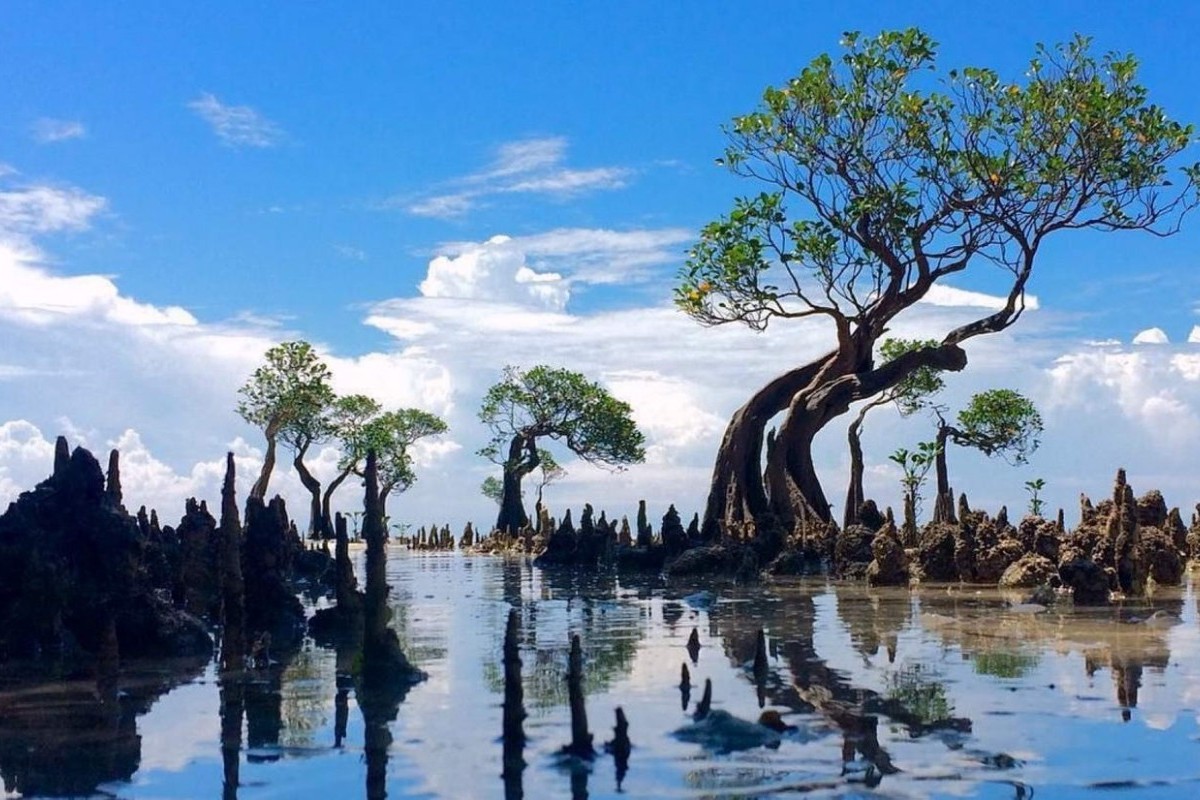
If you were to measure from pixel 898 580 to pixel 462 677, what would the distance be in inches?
726

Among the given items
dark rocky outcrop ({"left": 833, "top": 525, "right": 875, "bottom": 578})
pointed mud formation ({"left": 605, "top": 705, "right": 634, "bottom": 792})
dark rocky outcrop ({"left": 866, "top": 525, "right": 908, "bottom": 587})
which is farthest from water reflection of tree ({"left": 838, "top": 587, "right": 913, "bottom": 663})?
pointed mud formation ({"left": 605, "top": 705, "right": 634, "bottom": 792})

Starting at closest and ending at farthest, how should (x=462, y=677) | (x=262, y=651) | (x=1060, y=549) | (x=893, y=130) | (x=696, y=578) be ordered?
(x=462, y=677) → (x=262, y=651) → (x=1060, y=549) → (x=696, y=578) → (x=893, y=130)

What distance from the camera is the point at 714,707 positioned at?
15.6 metres

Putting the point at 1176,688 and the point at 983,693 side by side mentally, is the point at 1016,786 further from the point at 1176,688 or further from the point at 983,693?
the point at 1176,688

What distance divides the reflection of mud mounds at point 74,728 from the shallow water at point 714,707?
0.05 m

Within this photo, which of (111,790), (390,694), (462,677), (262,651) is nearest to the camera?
(111,790)

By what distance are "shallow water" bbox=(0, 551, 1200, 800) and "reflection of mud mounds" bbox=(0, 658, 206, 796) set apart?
5 centimetres

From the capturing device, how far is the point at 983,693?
16188mm

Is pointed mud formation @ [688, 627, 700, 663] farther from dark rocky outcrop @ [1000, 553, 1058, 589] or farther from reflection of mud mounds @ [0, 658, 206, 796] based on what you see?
dark rocky outcrop @ [1000, 553, 1058, 589]

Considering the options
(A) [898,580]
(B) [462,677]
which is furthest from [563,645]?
(A) [898,580]

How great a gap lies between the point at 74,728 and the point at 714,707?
7.52 metres

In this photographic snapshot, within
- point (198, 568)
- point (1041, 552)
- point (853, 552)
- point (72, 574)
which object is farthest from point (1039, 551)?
point (72, 574)

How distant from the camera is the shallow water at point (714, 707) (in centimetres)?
1225

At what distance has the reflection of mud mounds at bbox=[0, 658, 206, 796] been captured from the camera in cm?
1318
